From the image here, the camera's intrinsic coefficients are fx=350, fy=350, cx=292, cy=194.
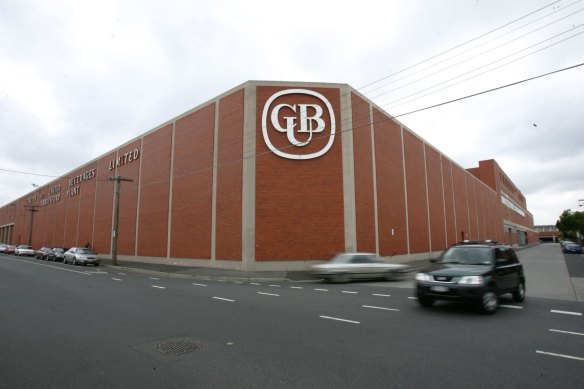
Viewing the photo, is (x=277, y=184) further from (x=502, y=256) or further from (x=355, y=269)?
(x=502, y=256)

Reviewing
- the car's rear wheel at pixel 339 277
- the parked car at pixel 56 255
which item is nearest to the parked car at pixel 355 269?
the car's rear wheel at pixel 339 277

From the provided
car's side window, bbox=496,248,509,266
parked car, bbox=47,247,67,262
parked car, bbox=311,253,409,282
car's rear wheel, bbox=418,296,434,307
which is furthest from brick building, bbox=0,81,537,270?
car's side window, bbox=496,248,509,266

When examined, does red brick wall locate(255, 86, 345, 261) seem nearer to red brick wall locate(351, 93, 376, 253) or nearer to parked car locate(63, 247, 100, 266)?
red brick wall locate(351, 93, 376, 253)

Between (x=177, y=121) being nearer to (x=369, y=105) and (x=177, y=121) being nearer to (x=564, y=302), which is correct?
(x=369, y=105)

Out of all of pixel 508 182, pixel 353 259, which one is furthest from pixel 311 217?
pixel 508 182

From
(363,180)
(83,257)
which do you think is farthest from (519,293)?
(83,257)

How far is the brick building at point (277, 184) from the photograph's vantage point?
2158cm

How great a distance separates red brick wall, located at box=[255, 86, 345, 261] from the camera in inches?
837

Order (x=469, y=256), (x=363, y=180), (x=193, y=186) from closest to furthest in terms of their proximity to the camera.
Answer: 1. (x=469, y=256)
2. (x=363, y=180)
3. (x=193, y=186)

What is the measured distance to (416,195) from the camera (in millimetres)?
32812

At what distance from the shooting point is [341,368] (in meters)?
4.50

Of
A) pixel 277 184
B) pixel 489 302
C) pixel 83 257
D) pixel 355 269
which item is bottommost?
pixel 489 302

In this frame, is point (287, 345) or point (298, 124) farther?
point (298, 124)

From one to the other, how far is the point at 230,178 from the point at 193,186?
4.67m
